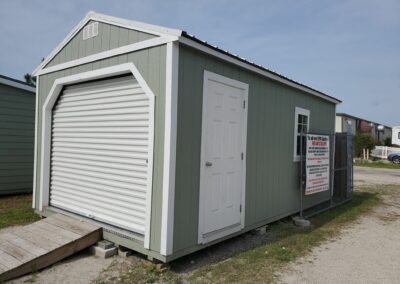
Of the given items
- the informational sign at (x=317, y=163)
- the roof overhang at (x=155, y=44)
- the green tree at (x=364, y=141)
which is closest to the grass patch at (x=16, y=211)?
the roof overhang at (x=155, y=44)

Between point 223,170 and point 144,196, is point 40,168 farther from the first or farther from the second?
point 223,170

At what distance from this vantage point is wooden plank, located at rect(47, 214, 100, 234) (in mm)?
4516

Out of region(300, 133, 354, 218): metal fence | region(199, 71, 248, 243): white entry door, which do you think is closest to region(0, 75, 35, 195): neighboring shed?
region(199, 71, 248, 243): white entry door

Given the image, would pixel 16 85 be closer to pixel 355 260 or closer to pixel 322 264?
pixel 322 264

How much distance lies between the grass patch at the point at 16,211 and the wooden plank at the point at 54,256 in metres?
2.03

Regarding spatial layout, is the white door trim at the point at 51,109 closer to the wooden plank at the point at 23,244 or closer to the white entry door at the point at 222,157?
the white entry door at the point at 222,157

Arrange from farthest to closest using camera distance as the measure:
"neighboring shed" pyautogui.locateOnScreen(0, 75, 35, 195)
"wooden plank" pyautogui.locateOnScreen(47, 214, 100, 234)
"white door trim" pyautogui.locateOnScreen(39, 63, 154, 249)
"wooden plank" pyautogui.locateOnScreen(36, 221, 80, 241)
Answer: "neighboring shed" pyautogui.locateOnScreen(0, 75, 35, 195) → "wooden plank" pyautogui.locateOnScreen(47, 214, 100, 234) → "wooden plank" pyautogui.locateOnScreen(36, 221, 80, 241) → "white door trim" pyautogui.locateOnScreen(39, 63, 154, 249)

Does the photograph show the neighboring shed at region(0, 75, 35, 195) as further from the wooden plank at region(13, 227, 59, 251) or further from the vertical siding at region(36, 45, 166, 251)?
the vertical siding at region(36, 45, 166, 251)

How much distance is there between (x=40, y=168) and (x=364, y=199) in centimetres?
828

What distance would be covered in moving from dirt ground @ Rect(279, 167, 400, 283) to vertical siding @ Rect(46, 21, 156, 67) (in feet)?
11.5

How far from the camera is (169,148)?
12.2 feet

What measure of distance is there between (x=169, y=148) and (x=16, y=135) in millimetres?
6308

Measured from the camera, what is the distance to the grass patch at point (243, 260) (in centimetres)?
369

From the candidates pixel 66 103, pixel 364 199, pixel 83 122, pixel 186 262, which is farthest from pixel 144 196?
pixel 364 199
